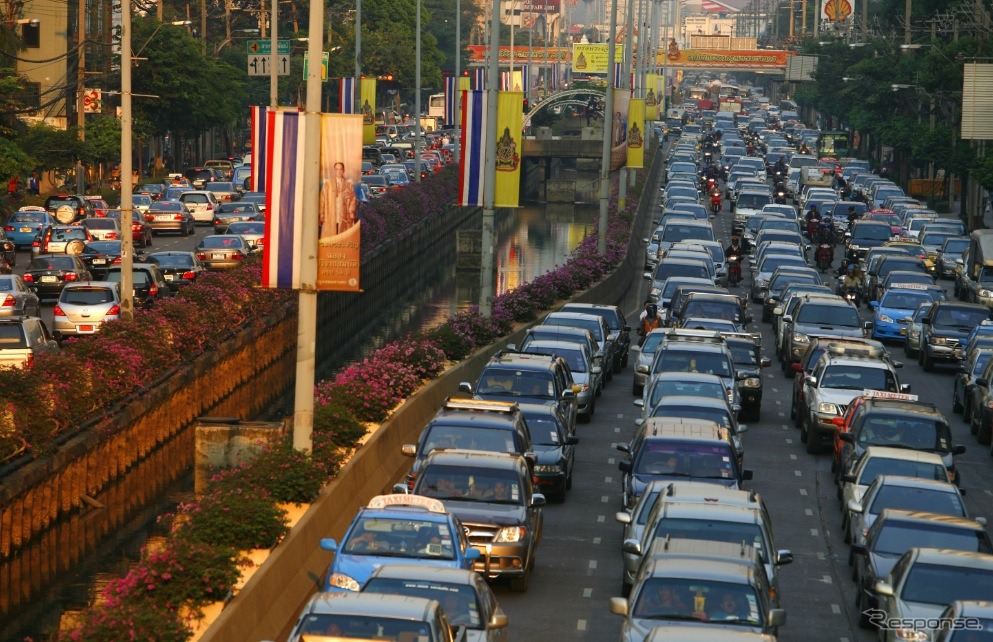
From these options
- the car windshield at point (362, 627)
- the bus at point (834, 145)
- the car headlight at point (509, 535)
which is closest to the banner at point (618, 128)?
the car headlight at point (509, 535)

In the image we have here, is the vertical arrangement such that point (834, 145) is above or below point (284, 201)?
below

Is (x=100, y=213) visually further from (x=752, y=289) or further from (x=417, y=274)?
(x=752, y=289)

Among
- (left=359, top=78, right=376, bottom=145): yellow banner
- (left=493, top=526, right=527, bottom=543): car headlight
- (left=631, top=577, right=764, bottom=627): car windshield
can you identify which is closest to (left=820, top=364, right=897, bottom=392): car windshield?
(left=493, top=526, right=527, bottom=543): car headlight

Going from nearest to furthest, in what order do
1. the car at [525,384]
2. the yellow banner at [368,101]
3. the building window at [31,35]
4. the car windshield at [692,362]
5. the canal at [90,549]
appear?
the canal at [90,549] → the car at [525,384] → the car windshield at [692,362] → the yellow banner at [368,101] → the building window at [31,35]

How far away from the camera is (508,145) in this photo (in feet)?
132

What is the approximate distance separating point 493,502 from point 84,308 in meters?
23.4

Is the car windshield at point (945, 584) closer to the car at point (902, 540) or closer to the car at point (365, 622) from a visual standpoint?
the car at point (902, 540)

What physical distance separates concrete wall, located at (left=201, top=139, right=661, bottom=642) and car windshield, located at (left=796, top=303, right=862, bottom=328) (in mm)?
8205

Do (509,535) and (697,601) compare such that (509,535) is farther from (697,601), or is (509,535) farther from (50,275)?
(50,275)

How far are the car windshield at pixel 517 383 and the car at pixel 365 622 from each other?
51.1ft

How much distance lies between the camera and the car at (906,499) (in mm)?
22938

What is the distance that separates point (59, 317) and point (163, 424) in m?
7.82

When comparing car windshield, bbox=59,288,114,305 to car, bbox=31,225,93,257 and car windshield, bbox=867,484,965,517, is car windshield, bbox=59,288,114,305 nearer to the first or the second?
car, bbox=31,225,93,257

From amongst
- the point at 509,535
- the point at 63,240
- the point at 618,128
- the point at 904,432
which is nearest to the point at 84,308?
the point at 63,240
